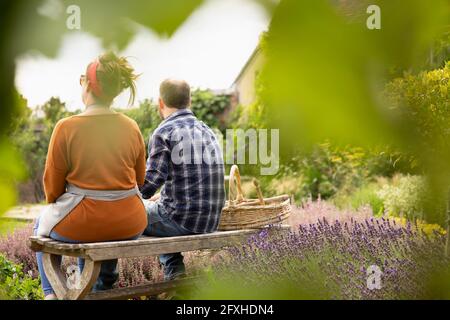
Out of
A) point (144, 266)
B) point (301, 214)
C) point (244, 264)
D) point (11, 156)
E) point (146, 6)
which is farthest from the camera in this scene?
point (301, 214)

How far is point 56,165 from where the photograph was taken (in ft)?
7.75

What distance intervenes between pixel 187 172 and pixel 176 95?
1.31 ft

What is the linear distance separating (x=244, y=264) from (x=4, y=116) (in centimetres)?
240

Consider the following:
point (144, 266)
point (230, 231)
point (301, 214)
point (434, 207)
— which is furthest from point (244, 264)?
point (434, 207)

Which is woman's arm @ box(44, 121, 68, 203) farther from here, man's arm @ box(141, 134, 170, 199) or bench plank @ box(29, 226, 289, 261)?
man's arm @ box(141, 134, 170, 199)

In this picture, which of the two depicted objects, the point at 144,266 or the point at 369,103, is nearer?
the point at 369,103

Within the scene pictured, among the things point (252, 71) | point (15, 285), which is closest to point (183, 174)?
point (15, 285)

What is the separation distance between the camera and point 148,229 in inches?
120

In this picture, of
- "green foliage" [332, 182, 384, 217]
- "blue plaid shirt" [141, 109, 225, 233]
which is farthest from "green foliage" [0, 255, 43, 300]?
"green foliage" [332, 182, 384, 217]

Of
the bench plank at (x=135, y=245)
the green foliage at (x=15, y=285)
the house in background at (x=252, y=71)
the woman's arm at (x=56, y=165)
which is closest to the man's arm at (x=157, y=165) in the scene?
the bench plank at (x=135, y=245)

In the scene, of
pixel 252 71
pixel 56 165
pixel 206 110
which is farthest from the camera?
pixel 206 110

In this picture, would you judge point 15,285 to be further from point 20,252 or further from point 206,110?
point 206,110

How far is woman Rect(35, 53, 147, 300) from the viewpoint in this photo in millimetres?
2342

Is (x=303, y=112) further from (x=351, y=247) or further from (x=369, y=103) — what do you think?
(x=351, y=247)
